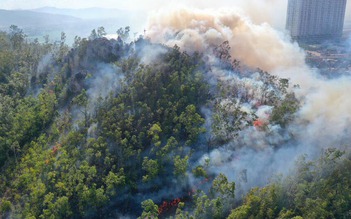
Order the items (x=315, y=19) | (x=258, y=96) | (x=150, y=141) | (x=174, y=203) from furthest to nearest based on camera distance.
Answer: (x=315, y=19), (x=258, y=96), (x=150, y=141), (x=174, y=203)

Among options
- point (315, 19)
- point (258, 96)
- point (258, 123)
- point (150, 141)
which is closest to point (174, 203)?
point (150, 141)

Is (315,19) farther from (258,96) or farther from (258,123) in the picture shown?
(258,123)

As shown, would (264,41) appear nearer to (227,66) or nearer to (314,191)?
(227,66)

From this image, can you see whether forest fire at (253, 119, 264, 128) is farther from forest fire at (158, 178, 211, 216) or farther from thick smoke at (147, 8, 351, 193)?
forest fire at (158, 178, 211, 216)

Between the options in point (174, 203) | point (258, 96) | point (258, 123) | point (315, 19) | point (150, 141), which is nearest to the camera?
point (174, 203)

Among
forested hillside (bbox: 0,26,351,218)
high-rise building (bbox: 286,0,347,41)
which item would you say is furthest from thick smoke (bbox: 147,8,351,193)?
high-rise building (bbox: 286,0,347,41)

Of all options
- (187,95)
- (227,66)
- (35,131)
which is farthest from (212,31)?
(35,131)

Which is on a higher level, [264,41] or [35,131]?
[264,41]
